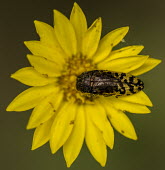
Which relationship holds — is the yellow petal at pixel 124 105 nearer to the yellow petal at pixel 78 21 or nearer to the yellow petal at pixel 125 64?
the yellow petal at pixel 125 64

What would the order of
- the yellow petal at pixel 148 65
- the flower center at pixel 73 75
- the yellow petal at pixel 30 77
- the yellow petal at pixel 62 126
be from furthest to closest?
the flower center at pixel 73 75, the yellow petal at pixel 148 65, the yellow petal at pixel 62 126, the yellow petal at pixel 30 77

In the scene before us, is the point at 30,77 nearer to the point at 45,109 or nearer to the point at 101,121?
the point at 45,109

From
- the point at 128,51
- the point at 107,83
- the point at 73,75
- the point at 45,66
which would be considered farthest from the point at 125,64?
the point at 45,66

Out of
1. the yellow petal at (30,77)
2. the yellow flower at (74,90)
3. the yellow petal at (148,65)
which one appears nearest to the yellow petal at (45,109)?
the yellow flower at (74,90)

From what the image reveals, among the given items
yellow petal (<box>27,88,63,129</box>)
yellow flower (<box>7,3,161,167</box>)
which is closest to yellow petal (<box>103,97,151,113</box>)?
yellow flower (<box>7,3,161,167</box>)

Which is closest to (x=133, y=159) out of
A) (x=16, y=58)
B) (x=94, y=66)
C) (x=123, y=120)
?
(x=123, y=120)
